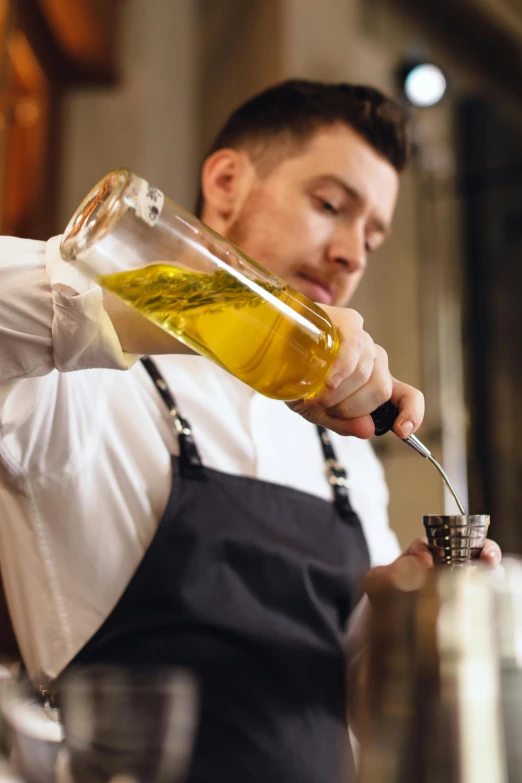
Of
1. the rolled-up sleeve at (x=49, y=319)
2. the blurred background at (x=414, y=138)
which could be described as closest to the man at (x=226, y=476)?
the rolled-up sleeve at (x=49, y=319)

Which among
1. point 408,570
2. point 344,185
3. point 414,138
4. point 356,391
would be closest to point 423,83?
point 414,138

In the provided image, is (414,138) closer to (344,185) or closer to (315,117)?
(315,117)

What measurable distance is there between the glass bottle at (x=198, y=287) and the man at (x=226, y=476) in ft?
0.13

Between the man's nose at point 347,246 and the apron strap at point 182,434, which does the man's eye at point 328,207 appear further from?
the apron strap at point 182,434

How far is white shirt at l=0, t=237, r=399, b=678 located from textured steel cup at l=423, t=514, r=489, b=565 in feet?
1.03

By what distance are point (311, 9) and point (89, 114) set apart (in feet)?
2.86

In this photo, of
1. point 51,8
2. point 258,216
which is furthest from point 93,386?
point 51,8

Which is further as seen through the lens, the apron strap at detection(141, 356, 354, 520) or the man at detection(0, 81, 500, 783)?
the apron strap at detection(141, 356, 354, 520)

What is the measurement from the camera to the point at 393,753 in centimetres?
38

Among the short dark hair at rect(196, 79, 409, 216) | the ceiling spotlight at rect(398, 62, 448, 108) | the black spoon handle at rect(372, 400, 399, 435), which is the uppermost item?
the ceiling spotlight at rect(398, 62, 448, 108)

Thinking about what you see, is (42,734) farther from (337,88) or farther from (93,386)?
(337,88)

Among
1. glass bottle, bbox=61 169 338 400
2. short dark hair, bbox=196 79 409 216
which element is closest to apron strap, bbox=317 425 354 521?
short dark hair, bbox=196 79 409 216

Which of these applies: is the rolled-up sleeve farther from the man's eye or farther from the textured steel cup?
the man's eye

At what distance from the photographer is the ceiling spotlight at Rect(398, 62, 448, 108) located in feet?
9.02
